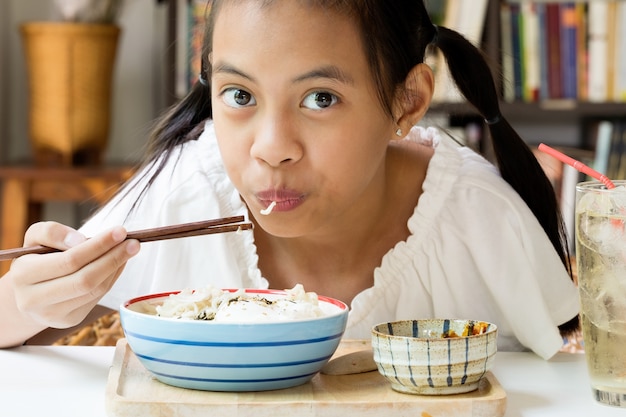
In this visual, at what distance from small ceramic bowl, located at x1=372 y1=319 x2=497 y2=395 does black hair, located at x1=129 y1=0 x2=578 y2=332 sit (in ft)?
1.42

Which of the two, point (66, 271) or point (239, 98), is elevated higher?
point (239, 98)

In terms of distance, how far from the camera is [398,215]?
1.40 m

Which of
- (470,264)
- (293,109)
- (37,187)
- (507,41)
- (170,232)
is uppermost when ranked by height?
(507,41)

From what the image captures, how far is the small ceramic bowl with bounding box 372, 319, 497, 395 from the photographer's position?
816 millimetres

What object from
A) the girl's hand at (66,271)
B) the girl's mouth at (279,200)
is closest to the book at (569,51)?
the girl's mouth at (279,200)

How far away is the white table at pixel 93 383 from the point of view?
862 mm

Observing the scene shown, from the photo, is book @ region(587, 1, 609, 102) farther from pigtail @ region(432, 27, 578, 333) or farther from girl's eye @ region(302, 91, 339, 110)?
girl's eye @ region(302, 91, 339, 110)

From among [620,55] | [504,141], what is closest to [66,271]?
[504,141]

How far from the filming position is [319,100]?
1.07 m

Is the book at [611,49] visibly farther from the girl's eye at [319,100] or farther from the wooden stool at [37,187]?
the girl's eye at [319,100]

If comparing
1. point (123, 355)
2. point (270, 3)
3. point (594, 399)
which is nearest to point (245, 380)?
point (123, 355)

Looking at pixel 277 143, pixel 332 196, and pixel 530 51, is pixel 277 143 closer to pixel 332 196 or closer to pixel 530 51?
pixel 332 196

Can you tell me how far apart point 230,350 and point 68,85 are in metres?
2.23

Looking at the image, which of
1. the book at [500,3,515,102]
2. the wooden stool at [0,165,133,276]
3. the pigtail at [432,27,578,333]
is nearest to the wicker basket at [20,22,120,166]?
the wooden stool at [0,165,133,276]
